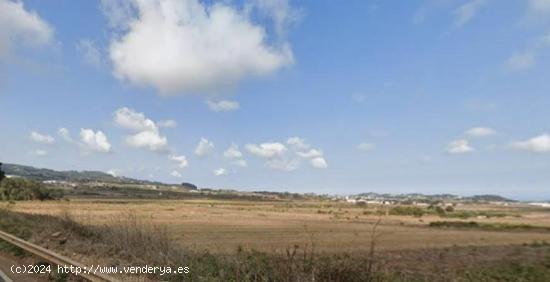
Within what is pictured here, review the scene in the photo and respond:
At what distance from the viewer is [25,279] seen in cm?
1309

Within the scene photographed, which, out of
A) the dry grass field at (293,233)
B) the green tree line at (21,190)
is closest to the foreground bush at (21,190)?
the green tree line at (21,190)

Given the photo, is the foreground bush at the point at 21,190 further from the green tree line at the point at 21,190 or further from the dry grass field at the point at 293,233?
the dry grass field at the point at 293,233

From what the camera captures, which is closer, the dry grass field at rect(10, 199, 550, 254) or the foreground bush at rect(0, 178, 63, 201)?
the dry grass field at rect(10, 199, 550, 254)

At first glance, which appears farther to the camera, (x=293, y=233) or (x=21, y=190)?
(x=21, y=190)

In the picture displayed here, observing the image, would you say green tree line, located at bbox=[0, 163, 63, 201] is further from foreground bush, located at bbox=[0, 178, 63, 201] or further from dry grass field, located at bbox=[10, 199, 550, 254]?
dry grass field, located at bbox=[10, 199, 550, 254]

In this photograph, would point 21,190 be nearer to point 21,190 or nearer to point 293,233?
point 21,190

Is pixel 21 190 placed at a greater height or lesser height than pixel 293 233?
greater

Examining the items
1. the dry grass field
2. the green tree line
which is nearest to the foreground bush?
the green tree line

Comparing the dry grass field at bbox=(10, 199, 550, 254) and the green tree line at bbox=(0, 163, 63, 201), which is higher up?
the green tree line at bbox=(0, 163, 63, 201)

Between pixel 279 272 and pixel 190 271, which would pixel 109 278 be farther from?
pixel 279 272

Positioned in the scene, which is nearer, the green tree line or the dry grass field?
the dry grass field

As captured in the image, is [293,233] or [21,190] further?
[21,190]

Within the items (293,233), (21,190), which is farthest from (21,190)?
(293,233)

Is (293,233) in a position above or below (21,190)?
below
